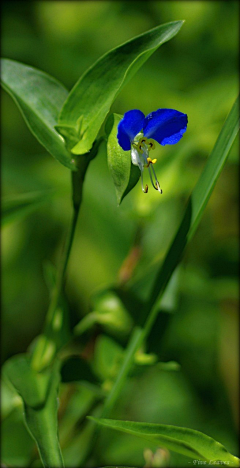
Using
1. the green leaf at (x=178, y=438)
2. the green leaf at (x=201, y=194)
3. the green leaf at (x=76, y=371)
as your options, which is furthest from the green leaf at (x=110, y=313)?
the green leaf at (x=178, y=438)

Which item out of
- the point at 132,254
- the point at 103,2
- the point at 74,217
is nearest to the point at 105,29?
the point at 103,2

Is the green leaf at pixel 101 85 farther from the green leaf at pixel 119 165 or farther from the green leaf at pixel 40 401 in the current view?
the green leaf at pixel 40 401

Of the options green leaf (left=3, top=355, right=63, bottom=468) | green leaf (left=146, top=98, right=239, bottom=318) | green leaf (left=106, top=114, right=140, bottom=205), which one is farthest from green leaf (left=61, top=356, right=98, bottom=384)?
green leaf (left=106, top=114, right=140, bottom=205)

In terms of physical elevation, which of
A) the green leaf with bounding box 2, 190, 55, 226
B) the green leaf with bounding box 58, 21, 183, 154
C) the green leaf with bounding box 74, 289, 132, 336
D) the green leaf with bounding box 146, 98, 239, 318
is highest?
the green leaf with bounding box 58, 21, 183, 154

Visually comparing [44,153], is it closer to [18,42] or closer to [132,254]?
[18,42]

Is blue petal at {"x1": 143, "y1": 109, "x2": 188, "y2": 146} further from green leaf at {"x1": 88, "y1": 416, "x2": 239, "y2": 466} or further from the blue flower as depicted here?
green leaf at {"x1": 88, "y1": 416, "x2": 239, "y2": 466}

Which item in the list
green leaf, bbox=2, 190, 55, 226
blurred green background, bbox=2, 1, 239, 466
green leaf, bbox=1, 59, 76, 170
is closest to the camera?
green leaf, bbox=1, 59, 76, 170
